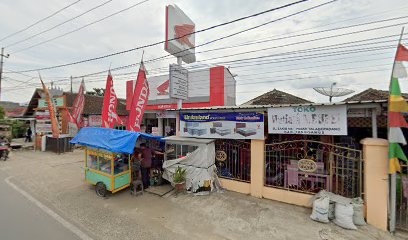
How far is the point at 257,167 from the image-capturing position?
22.9 feet

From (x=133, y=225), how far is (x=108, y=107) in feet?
16.9

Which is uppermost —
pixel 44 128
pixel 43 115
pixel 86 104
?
pixel 86 104

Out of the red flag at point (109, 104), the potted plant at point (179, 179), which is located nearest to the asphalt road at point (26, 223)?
the potted plant at point (179, 179)

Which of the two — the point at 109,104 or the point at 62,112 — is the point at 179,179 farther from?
the point at 62,112

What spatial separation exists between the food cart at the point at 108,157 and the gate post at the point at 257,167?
12.7 feet

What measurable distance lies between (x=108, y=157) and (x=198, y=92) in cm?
1128

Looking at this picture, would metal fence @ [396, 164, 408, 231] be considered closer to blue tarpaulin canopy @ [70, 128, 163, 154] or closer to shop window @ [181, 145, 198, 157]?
shop window @ [181, 145, 198, 157]

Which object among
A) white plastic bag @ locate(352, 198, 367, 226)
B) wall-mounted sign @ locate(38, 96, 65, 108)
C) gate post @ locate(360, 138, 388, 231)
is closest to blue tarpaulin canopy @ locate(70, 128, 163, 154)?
white plastic bag @ locate(352, 198, 367, 226)

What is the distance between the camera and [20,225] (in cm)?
501

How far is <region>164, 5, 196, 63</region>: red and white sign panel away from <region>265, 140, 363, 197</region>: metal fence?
237 inches

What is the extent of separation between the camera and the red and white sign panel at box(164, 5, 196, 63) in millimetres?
8789

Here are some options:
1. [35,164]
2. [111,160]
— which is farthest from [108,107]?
[35,164]

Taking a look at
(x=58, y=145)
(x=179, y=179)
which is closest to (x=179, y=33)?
(x=179, y=179)

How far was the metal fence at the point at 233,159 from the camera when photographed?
25.0 feet
